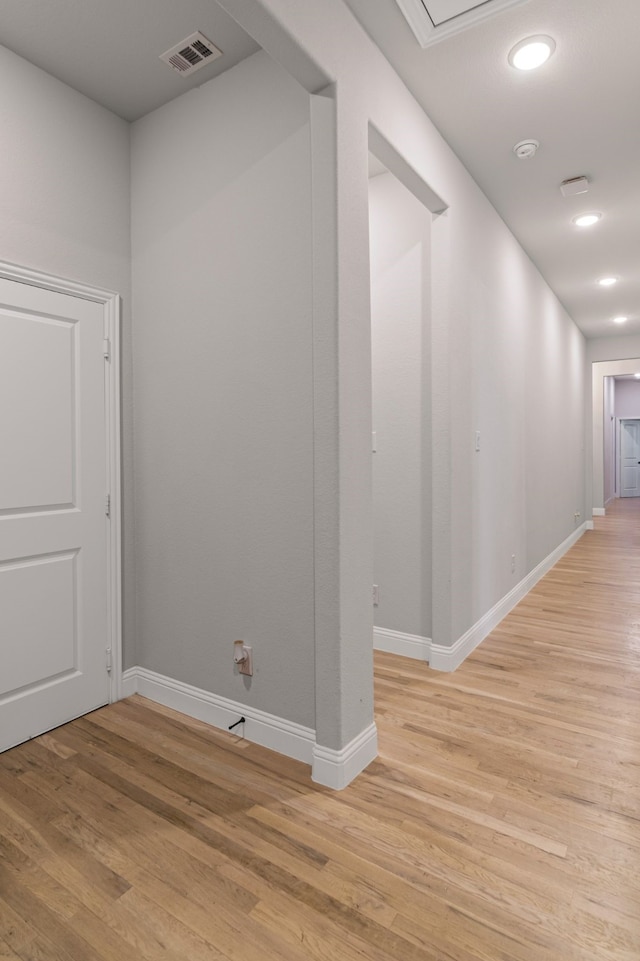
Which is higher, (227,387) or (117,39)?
(117,39)

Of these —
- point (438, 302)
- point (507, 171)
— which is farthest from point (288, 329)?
point (507, 171)

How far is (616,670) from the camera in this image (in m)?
3.02

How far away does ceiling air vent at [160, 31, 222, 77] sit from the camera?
2.22m

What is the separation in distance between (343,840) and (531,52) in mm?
3081

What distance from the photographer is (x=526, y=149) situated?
303cm

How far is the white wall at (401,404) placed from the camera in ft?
→ 10.4

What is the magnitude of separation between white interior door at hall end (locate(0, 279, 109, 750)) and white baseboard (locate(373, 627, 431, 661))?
1579 millimetres

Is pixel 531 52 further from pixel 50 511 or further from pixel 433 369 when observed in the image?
pixel 50 511

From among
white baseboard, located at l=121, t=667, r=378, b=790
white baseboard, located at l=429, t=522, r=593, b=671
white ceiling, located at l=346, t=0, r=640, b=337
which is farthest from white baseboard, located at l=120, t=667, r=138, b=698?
white ceiling, located at l=346, t=0, r=640, b=337

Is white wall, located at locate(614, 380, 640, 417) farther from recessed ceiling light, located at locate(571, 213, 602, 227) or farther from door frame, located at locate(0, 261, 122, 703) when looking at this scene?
door frame, located at locate(0, 261, 122, 703)

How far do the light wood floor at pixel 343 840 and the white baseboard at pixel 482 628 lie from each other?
0.30 meters

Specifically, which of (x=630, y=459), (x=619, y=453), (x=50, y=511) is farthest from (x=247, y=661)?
(x=630, y=459)

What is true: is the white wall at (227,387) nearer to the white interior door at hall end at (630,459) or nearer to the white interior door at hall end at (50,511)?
the white interior door at hall end at (50,511)

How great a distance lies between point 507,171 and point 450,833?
344cm
